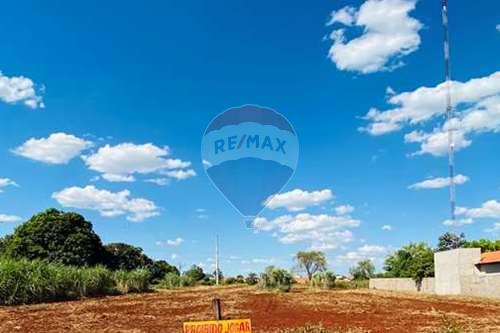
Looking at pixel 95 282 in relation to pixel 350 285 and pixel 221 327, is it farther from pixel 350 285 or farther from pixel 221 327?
pixel 221 327

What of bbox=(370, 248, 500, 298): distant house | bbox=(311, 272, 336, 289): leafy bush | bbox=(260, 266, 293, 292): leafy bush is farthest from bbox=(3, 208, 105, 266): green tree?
bbox=(370, 248, 500, 298): distant house

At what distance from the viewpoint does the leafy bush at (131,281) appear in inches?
1494

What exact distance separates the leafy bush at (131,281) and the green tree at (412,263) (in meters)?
23.3

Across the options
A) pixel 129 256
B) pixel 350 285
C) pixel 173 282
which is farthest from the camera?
pixel 129 256

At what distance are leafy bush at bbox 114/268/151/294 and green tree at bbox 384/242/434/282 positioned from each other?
23.3 meters

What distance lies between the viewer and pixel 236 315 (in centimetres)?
2009

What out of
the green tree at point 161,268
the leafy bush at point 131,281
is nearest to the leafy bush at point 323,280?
the leafy bush at point 131,281

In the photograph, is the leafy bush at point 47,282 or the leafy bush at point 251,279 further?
the leafy bush at point 251,279

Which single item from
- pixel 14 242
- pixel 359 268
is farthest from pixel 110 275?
pixel 359 268

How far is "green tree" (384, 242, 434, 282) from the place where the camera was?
48094mm

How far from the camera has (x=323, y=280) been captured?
46.6 m

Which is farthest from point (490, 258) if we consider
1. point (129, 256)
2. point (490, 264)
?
point (129, 256)

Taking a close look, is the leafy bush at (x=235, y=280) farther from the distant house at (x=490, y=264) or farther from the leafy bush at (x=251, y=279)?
the distant house at (x=490, y=264)

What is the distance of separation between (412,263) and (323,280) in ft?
32.0
